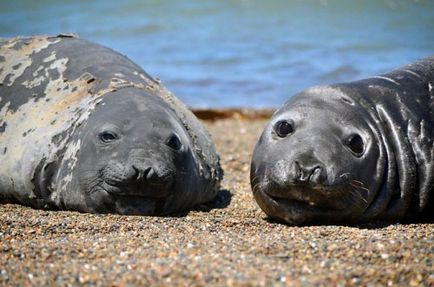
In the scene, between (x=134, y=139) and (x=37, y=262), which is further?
(x=134, y=139)

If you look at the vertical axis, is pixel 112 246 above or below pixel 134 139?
below

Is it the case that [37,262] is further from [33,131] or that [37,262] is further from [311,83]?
[311,83]

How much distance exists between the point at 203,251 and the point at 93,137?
1.78 metres

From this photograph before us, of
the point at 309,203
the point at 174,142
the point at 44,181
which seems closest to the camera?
the point at 309,203

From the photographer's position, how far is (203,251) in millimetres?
4793

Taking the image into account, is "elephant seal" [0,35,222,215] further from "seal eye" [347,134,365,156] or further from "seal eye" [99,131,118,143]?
"seal eye" [347,134,365,156]

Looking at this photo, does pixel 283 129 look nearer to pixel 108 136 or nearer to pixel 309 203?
pixel 309 203

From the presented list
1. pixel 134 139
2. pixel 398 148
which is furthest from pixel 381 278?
pixel 134 139

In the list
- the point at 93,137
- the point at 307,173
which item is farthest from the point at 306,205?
the point at 93,137

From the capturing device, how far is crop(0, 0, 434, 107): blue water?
16031 millimetres

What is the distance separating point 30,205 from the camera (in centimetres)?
670

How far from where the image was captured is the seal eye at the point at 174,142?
622 centimetres

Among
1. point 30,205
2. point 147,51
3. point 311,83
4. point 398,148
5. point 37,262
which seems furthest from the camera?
point 147,51

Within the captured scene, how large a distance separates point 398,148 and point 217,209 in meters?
1.53
